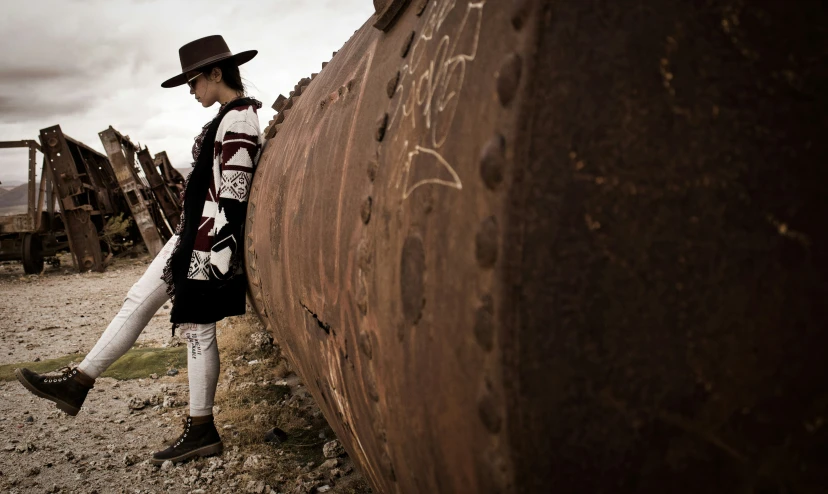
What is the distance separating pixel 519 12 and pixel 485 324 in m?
0.33

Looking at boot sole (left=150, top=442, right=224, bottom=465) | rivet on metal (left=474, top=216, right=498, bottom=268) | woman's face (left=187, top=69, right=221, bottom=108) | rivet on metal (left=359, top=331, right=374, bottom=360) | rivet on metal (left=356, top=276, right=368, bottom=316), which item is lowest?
boot sole (left=150, top=442, right=224, bottom=465)

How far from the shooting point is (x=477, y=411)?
1.89 ft

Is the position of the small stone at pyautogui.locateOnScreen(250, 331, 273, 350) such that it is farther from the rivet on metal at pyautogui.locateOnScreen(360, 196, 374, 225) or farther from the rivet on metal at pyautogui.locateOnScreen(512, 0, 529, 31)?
the rivet on metal at pyautogui.locateOnScreen(512, 0, 529, 31)

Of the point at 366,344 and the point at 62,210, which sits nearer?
the point at 366,344

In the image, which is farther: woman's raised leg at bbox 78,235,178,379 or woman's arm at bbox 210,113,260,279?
woman's raised leg at bbox 78,235,178,379

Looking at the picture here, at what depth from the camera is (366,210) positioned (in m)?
0.86

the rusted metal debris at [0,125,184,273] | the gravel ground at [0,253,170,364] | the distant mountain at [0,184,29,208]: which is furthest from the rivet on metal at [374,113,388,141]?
the distant mountain at [0,184,29,208]

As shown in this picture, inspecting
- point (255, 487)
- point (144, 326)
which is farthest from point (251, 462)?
point (144, 326)

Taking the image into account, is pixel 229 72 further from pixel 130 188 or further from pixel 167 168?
pixel 167 168

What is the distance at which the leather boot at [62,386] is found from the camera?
265cm

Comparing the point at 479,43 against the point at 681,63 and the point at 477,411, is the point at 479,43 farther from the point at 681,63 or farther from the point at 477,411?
the point at 477,411

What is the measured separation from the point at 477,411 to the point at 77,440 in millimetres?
3207

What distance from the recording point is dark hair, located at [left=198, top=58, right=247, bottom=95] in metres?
2.72

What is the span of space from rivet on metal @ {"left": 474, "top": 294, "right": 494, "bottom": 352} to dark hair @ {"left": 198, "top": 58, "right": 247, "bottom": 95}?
260cm
